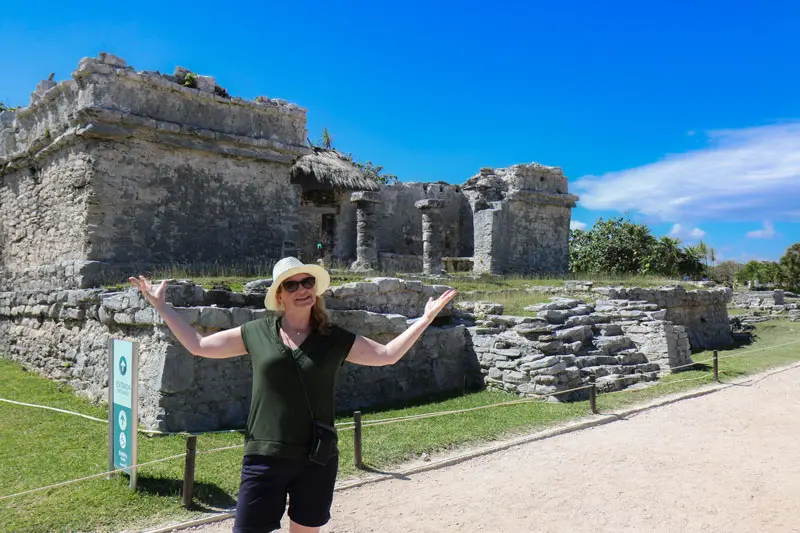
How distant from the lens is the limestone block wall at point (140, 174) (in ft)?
36.2

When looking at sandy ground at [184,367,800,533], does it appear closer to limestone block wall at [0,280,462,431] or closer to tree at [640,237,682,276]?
limestone block wall at [0,280,462,431]

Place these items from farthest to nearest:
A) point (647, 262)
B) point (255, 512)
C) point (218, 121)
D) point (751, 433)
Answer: point (647, 262), point (218, 121), point (751, 433), point (255, 512)

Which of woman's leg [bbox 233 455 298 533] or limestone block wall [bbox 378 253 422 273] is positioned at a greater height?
limestone block wall [bbox 378 253 422 273]

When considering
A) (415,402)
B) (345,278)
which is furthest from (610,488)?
(345,278)

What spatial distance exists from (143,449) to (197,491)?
1.58 meters

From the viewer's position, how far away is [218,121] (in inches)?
496

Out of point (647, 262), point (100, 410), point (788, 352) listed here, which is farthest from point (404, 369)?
point (647, 262)

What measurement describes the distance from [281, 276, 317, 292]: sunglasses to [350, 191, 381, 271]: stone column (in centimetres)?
1419

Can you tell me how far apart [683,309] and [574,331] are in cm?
659

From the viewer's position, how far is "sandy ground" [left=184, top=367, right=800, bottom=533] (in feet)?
16.4

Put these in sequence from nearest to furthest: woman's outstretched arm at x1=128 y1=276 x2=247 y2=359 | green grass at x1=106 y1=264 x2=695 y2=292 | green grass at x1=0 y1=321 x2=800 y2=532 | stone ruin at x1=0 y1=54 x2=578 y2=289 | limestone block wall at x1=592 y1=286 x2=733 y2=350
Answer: woman's outstretched arm at x1=128 y1=276 x2=247 y2=359
green grass at x1=0 y1=321 x2=800 y2=532
green grass at x1=106 y1=264 x2=695 y2=292
stone ruin at x1=0 y1=54 x2=578 y2=289
limestone block wall at x1=592 y1=286 x2=733 y2=350

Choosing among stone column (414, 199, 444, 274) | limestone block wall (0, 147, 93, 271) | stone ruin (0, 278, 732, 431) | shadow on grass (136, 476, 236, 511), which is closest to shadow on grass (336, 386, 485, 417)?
stone ruin (0, 278, 732, 431)

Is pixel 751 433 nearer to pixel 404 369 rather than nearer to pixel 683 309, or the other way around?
pixel 404 369

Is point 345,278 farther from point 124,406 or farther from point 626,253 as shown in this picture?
point 626,253
